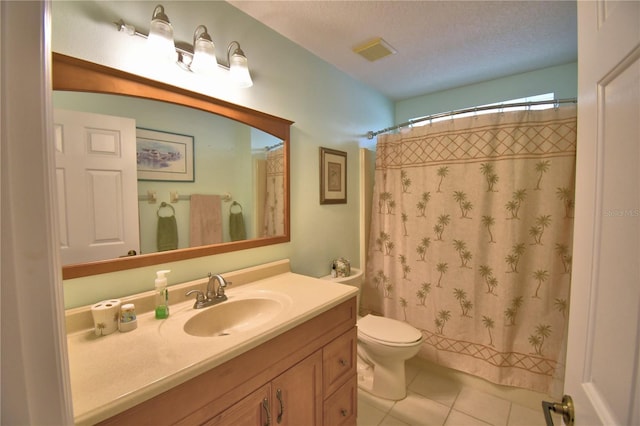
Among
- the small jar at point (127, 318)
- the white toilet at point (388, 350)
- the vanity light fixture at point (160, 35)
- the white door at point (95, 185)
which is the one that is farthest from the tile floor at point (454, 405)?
the vanity light fixture at point (160, 35)

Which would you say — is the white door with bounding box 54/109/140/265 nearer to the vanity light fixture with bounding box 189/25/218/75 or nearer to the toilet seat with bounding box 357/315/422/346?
the vanity light fixture with bounding box 189/25/218/75

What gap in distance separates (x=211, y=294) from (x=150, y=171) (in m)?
0.61

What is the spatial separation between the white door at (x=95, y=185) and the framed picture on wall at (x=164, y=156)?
0.03 metres

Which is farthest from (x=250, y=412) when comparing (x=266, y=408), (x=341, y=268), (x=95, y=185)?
(x=341, y=268)

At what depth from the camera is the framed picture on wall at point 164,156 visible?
44.5 inches

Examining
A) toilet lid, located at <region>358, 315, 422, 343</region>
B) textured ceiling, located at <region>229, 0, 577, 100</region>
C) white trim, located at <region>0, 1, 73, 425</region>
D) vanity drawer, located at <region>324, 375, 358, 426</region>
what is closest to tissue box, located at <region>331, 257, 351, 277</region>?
toilet lid, located at <region>358, 315, 422, 343</region>

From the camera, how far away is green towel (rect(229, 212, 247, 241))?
144 centimetres

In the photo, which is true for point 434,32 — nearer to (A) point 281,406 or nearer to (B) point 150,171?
(B) point 150,171

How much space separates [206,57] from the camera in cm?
123

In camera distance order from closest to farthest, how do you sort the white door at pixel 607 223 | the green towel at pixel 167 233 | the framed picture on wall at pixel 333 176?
the white door at pixel 607 223 → the green towel at pixel 167 233 → the framed picture on wall at pixel 333 176

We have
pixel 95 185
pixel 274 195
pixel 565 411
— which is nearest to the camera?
pixel 565 411

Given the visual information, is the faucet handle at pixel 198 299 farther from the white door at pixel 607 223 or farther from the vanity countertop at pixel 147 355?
the white door at pixel 607 223

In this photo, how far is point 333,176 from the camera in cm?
208

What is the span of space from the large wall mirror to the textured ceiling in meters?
0.61
